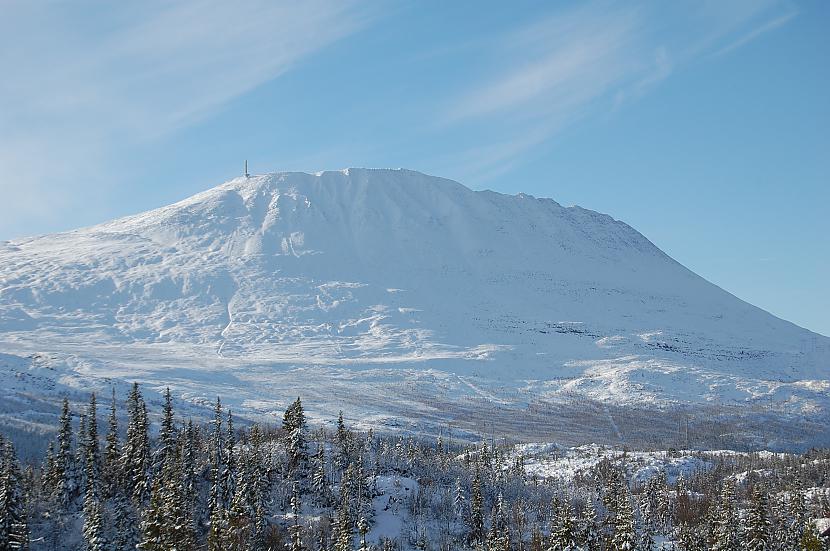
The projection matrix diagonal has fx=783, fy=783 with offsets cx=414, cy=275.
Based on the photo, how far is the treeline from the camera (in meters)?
71.1

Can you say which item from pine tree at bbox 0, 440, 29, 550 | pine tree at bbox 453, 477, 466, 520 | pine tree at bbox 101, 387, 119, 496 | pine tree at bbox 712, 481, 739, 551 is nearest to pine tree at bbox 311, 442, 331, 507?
pine tree at bbox 453, 477, 466, 520

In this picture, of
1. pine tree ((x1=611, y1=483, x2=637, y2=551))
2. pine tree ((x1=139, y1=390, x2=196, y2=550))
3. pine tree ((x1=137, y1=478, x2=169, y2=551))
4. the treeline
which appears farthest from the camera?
the treeline

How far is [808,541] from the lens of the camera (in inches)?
2712

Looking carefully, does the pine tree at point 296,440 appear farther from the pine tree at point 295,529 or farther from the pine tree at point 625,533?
the pine tree at point 625,533

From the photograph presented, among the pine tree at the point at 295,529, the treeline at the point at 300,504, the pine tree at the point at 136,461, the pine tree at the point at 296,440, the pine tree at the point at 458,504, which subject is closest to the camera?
the treeline at the point at 300,504

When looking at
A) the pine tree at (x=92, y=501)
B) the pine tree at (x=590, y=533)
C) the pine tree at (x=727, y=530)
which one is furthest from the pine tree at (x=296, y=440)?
the pine tree at (x=727, y=530)

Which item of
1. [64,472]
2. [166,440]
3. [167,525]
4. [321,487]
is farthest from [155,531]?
[321,487]

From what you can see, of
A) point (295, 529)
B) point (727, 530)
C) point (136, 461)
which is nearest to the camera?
point (727, 530)

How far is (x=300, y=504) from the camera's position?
106625mm

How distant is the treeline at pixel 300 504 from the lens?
233 feet

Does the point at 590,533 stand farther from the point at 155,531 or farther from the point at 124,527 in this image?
the point at 155,531

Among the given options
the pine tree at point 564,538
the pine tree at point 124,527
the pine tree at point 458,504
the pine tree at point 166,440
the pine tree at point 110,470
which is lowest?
the pine tree at point 458,504

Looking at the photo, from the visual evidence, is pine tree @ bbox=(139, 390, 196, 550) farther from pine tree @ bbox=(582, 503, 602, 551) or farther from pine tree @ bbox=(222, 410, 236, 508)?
pine tree @ bbox=(582, 503, 602, 551)

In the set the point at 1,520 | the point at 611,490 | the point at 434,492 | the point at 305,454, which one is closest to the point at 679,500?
the point at 611,490
